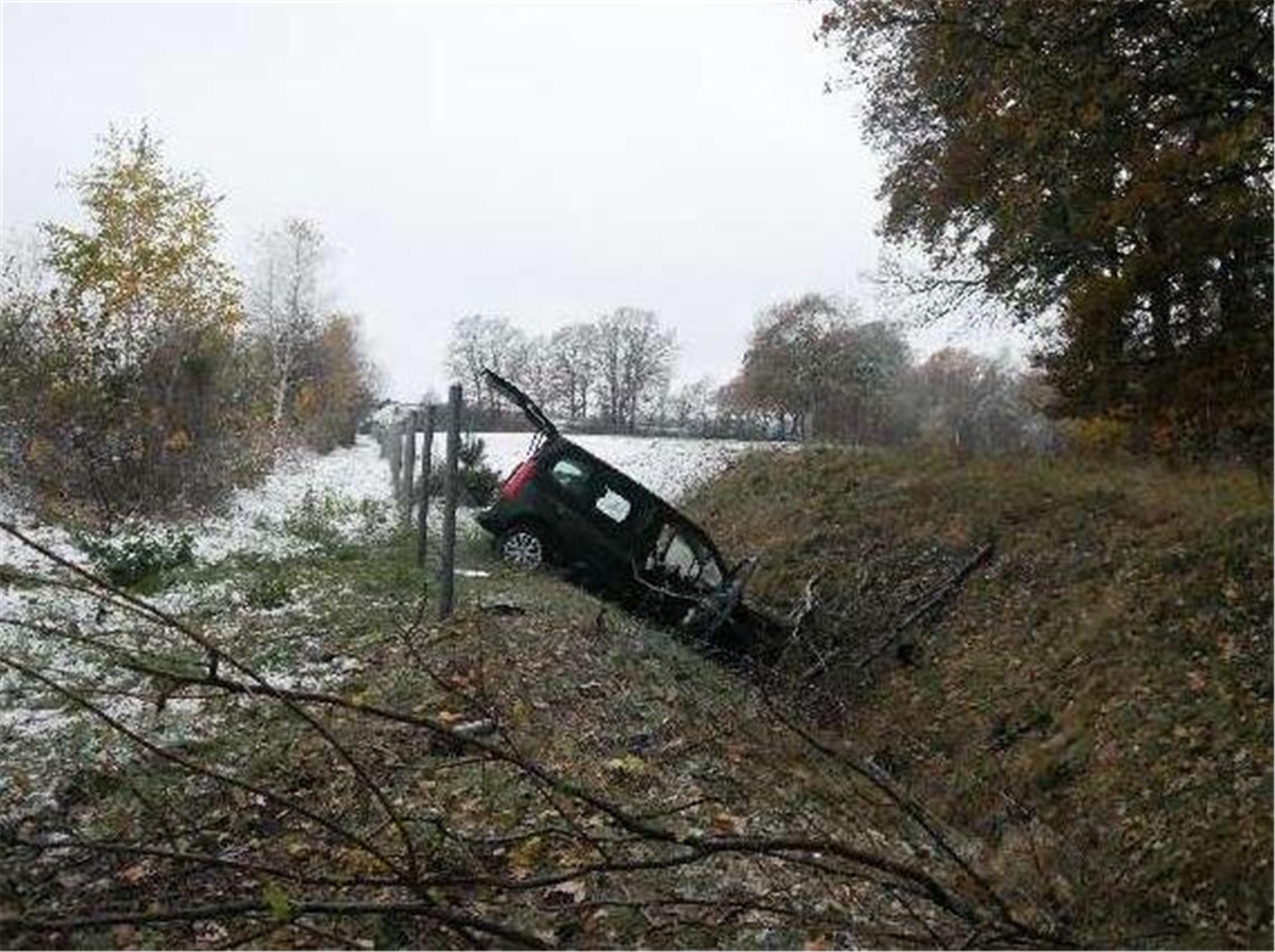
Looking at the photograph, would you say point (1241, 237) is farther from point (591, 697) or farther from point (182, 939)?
point (182, 939)

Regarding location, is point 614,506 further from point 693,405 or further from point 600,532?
point 693,405

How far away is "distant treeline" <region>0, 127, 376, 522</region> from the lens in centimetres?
1451

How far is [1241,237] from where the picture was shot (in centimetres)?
1048

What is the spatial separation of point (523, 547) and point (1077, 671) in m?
5.98

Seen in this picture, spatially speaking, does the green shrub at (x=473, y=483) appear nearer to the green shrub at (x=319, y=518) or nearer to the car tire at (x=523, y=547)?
the green shrub at (x=319, y=518)

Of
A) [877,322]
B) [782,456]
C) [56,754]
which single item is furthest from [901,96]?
[877,322]

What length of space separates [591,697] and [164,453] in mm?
10017

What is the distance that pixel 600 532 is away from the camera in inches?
496

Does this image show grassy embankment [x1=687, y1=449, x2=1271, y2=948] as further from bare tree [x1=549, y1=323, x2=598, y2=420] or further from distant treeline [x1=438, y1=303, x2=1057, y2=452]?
bare tree [x1=549, y1=323, x2=598, y2=420]

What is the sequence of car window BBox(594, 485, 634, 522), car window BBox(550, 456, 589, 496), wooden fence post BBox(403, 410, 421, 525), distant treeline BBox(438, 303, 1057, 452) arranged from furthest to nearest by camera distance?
distant treeline BBox(438, 303, 1057, 452) → wooden fence post BBox(403, 410, 421, 525) → car window BBox(550, 456, 589, 496) → car window BBox(594, 485, 634, 522)

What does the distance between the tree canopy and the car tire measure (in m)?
5.98

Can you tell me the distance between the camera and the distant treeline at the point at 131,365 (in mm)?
14508

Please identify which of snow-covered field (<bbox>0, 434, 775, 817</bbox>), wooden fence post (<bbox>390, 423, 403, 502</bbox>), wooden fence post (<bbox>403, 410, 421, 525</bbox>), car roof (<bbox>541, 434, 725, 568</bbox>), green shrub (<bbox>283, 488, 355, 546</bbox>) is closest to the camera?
snow-covered field (<bbox>0, 434, 775, 817</bbox>)

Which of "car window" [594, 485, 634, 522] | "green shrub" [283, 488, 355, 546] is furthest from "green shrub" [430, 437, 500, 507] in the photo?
"car window" [594, 485, 634, 522]
